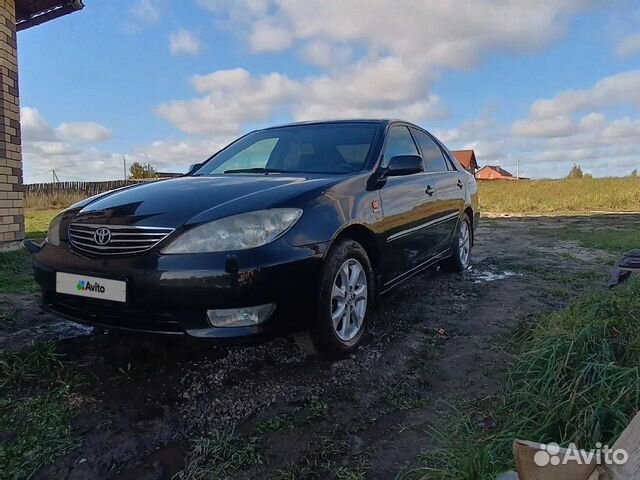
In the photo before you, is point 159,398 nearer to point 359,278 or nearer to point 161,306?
point 161,306

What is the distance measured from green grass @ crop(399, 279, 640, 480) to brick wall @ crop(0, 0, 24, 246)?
5.95 m

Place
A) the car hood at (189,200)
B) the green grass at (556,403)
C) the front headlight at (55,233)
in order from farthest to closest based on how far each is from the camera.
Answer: the front headlight at (55,233)
the car hood at (189,200)
the green grass at (556,403)

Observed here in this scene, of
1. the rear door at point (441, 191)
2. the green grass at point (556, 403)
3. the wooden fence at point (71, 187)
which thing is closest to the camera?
the green grass at point (556, 403)

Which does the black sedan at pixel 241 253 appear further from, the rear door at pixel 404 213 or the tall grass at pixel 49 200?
the tall grass at pixel 49 200

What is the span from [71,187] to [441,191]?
18.7m

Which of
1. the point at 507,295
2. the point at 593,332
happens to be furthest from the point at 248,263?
the point at 507,295

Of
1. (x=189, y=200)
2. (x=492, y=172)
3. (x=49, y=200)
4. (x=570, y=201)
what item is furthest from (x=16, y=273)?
(x=492, y=172)

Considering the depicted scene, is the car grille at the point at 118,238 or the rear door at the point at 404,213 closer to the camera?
the car grille at the point at 118,238

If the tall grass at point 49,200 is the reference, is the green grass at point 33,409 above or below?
below

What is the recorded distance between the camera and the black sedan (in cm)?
218

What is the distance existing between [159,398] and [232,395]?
0.34 metres

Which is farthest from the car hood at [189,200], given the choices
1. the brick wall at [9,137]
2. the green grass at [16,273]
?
the brick wall at [9,137]

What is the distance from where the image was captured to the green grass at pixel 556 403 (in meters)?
1.64

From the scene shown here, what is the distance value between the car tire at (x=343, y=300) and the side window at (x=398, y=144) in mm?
866
